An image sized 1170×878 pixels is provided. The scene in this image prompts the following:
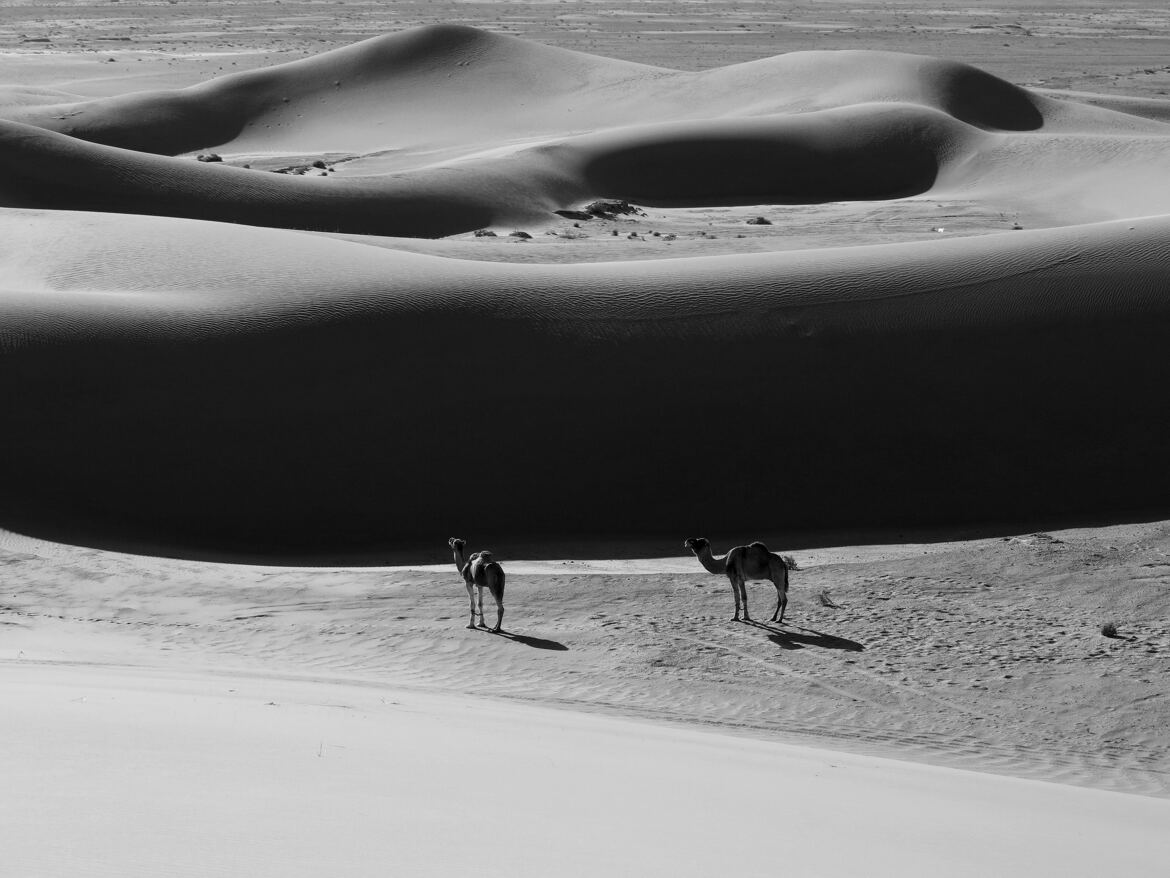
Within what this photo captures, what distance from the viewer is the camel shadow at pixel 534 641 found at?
31.5ft

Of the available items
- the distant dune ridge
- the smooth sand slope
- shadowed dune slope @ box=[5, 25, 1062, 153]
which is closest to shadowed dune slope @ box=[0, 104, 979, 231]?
shadowed dune slope @ box=[5, 25, 1062, 153]

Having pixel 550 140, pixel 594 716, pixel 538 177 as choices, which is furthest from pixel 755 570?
pixel 550 140

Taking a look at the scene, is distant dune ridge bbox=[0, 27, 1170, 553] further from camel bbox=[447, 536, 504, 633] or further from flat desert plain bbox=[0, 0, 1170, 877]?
camel bbox=[447, 536, 504, 633]

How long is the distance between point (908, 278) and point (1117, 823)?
9888 millimetres

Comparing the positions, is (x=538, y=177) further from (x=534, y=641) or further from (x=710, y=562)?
(x=534, y=641)

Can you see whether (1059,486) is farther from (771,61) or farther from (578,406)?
(771,61)

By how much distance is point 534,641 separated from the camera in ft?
32.0

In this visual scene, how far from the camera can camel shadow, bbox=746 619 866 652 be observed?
9.52 metres

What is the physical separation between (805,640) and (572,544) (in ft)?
11.3

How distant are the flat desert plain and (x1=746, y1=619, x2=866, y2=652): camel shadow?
35 mm

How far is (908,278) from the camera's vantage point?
50.7 ft

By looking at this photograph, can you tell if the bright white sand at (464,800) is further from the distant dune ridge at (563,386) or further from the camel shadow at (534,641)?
the distant dune ridge at (563,386)

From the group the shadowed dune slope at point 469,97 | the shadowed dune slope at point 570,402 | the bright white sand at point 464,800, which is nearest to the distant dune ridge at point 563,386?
the shadowed dune slope at point 570,402

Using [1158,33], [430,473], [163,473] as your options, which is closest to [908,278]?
[430,473]
